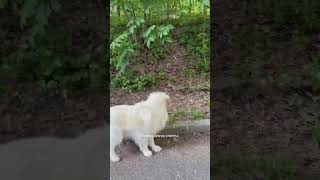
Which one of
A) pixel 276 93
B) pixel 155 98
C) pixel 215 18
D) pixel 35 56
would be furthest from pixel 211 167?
pixel 35 56

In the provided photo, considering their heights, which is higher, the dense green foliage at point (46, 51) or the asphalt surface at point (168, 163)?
the dense green foliage at point (46, 51)

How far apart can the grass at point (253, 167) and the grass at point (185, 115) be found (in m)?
0.20

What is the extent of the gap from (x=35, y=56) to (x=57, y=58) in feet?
A: 0.41

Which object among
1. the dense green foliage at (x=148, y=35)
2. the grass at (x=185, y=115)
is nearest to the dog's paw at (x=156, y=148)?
the grass at (x=185, y=115)

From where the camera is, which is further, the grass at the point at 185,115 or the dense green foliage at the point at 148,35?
the dense green foliage at the point at 148,35

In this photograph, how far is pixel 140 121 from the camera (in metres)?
1.89

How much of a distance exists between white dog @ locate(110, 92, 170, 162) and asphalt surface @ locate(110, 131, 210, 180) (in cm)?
3

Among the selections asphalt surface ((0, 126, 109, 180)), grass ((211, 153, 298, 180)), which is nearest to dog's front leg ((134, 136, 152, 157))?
asphalt surface ((0, 126, 109, 180))

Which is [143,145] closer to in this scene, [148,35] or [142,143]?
[142,143]

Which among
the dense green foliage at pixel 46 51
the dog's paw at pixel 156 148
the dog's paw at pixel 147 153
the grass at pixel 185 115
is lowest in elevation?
the dog's paw at pixel 147 153

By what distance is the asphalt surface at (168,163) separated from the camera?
73.3 inches

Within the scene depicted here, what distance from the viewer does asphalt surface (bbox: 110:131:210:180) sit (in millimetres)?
1862

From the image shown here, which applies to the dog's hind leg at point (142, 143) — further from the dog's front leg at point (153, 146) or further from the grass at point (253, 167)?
the grass at point (253, 167)

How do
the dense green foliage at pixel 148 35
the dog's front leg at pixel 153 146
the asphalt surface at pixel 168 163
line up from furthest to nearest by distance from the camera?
1. the dense green foliage at pixel 148 35
2. the dog's front leg at pixel 153 146
3. the asphalt surface at pixel 168 163
